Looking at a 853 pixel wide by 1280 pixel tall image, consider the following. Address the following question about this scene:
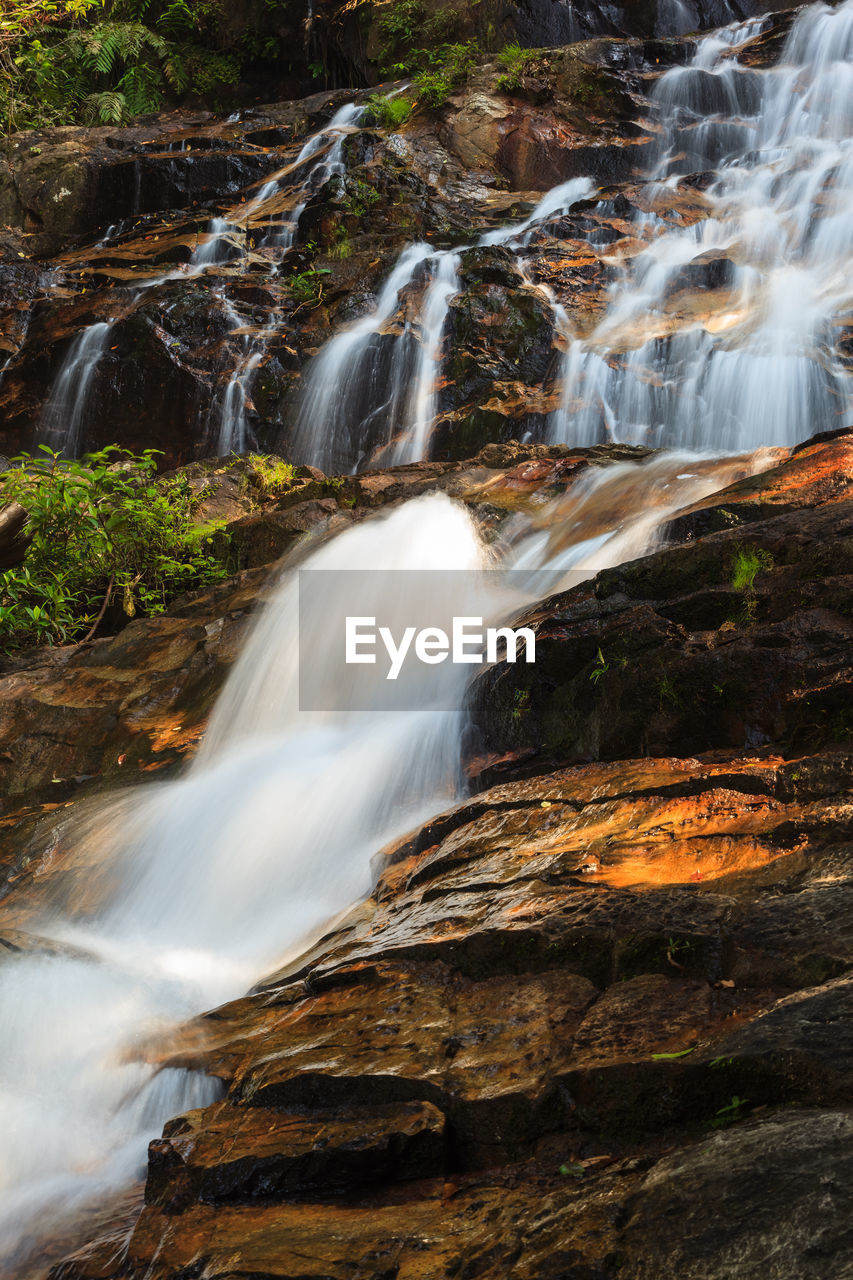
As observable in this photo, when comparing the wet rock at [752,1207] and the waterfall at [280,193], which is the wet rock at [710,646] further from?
the waterfall at [280,193]

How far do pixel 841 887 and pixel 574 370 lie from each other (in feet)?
29.7

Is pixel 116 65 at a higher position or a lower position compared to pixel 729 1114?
higher

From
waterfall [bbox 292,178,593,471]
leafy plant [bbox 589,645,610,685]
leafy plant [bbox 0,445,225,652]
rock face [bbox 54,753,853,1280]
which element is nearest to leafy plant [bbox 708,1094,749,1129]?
rock face [bbox 54,753,853,1280]

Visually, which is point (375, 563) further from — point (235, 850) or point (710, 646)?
point (710, 646)

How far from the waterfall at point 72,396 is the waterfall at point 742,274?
6.33 metres

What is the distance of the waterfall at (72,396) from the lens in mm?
12344

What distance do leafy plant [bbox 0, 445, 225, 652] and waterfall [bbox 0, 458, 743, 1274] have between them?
158 cm

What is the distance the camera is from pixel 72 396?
489 inches

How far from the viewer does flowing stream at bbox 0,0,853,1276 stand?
3.49 m

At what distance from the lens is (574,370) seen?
414 inches

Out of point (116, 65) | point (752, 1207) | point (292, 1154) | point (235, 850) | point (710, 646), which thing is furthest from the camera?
point (116, 65)

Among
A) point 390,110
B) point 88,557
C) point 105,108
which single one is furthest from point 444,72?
point 88,557

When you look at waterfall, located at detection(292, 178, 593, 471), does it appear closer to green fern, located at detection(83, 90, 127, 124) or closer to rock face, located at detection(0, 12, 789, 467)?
rock face, located at detection(0, 12, 789, 467)

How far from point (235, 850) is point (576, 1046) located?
10.0 feet
